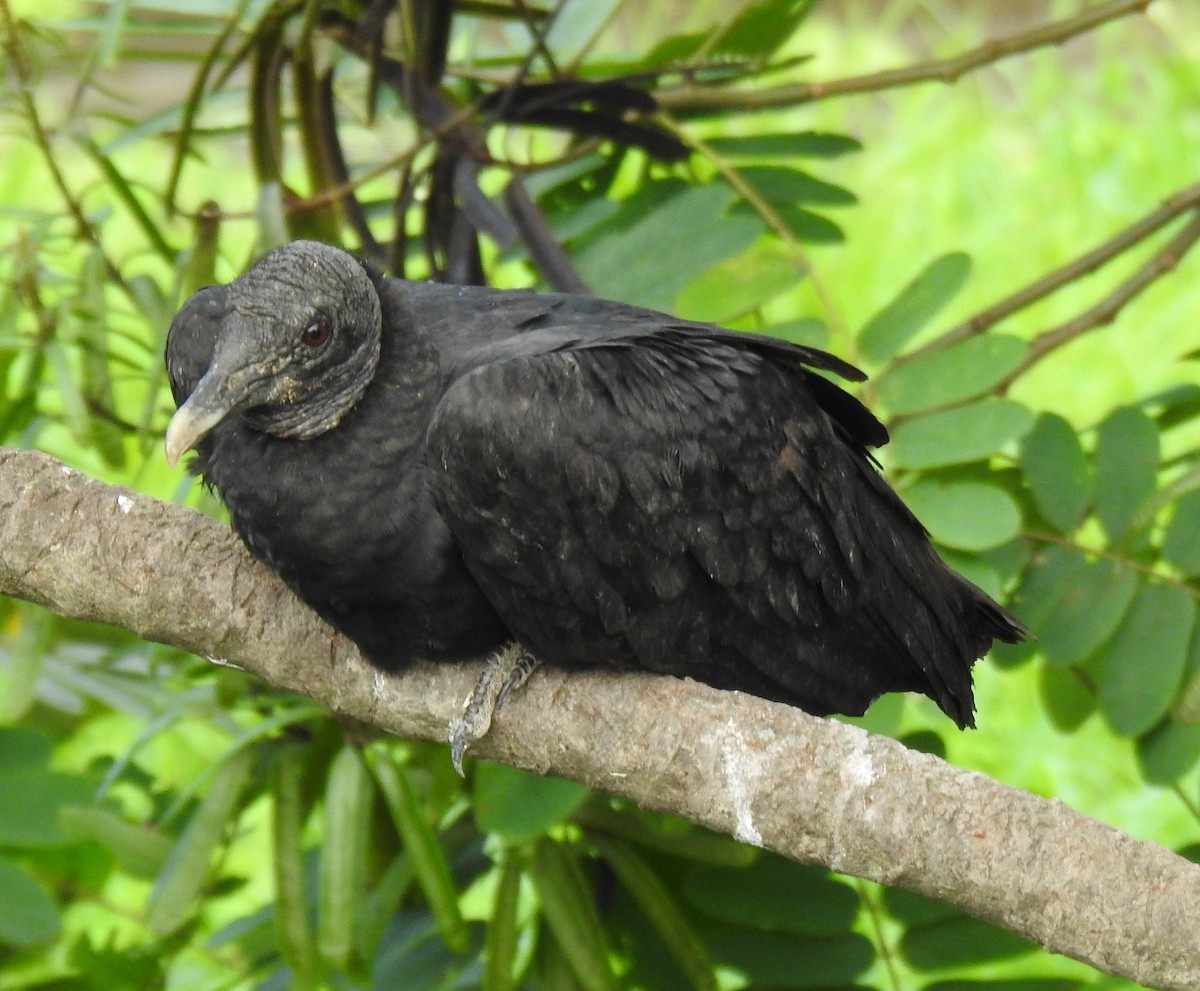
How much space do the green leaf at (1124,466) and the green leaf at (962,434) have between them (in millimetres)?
272

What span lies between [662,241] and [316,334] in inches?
27.0

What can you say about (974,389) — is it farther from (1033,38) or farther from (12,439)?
(12,439)

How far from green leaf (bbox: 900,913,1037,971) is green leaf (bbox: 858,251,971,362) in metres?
0.85

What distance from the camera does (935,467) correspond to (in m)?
2.15

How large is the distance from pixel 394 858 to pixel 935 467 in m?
1.05

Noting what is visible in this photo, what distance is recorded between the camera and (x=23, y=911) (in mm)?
2111

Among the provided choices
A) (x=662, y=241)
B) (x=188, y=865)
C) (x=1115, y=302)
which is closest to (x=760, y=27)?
(x=662, y=241)

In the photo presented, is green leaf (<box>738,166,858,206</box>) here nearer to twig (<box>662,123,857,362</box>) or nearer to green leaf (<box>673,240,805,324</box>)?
twig (<box>662,123,857,362</box>)

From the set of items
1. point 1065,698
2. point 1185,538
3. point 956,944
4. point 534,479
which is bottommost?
point 956,944

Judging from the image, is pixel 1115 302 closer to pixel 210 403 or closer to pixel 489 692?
pixel 489 692

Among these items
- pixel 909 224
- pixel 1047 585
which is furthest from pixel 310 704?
pixel 909 224

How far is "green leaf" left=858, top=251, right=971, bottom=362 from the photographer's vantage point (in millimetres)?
2258

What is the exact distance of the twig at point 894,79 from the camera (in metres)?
2.52

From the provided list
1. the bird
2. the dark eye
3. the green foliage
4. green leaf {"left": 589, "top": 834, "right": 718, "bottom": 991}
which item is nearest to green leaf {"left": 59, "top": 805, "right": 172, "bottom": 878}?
the green foliage
